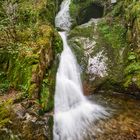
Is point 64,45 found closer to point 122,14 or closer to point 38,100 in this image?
point 122,14

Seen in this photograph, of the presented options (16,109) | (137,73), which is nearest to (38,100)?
(16,109)

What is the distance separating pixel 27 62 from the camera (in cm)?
937

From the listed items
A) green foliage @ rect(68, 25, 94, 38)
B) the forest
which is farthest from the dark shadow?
green foliage @ rect(68, 25, 94, 38)

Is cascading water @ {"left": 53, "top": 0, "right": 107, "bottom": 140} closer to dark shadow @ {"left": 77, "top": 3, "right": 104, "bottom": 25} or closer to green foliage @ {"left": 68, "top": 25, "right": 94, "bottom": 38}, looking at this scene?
green foliage @ {"left": 68, "top": 25, "right": 94, "bottom": 38}

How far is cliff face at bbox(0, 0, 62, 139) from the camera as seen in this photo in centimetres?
820

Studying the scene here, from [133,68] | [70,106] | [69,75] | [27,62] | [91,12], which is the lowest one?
[70,106]

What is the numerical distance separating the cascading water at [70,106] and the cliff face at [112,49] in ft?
1.71

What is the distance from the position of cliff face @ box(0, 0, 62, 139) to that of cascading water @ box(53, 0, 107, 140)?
0.44 metres

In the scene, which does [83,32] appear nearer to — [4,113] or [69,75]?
[69,75]

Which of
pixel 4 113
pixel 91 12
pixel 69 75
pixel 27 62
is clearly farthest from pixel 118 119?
pixel 91 12

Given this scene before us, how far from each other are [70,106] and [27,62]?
2311 mm

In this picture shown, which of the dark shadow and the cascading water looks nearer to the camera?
the cascading water

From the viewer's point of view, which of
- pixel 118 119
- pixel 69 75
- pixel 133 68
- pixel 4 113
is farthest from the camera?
pixel 69 75

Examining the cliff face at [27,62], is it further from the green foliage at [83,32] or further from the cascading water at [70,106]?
the green foliage at [83,32]
